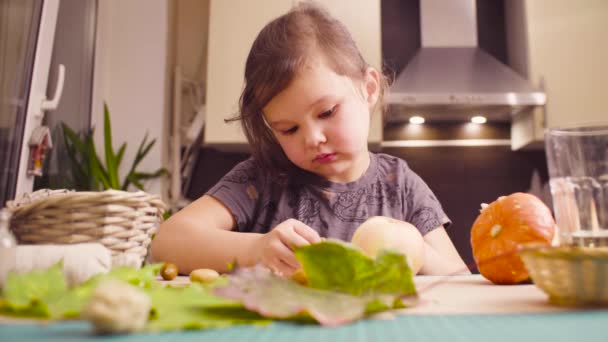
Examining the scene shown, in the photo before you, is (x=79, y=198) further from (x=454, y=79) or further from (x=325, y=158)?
(x=454, y=79)

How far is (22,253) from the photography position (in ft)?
1.50

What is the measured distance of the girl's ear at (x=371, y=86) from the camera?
47.2 inches

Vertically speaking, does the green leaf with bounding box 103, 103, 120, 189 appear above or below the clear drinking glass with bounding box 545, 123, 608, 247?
above

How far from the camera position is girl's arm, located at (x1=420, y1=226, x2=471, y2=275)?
94 cm

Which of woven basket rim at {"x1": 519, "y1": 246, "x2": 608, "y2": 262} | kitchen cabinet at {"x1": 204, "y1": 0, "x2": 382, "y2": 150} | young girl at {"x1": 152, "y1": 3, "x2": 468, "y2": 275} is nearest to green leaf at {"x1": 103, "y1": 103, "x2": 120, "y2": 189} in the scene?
kitchen cabinet at {"x1": 204, "y1": 0, "x2": 382, "y2": 150}

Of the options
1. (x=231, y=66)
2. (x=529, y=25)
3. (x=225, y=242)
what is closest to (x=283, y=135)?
(x=225, y=242)

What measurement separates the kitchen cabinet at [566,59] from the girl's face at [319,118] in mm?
1375

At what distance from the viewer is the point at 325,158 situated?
1.03 metres

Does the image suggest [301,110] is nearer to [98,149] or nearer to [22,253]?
[22,253]

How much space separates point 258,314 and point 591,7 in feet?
7.87

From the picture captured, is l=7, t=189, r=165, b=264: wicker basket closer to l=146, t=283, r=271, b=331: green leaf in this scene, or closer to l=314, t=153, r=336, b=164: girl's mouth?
l=146, t=283, r=271, b=331: green leaf

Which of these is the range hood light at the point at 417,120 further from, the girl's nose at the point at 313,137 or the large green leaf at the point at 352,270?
the large green leaf at the point at 352,270

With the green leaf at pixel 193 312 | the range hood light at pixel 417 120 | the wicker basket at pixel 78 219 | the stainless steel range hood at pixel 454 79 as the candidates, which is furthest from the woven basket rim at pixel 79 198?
the range hood light at pixel 417 120

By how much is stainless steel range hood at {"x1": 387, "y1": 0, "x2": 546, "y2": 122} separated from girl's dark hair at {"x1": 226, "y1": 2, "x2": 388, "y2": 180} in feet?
3.00
